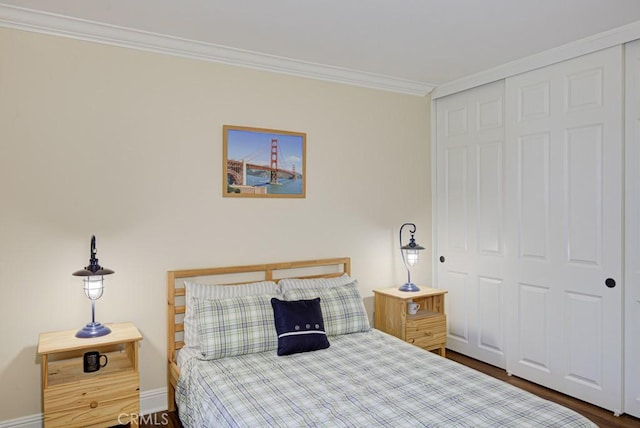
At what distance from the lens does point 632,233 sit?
9.53ft

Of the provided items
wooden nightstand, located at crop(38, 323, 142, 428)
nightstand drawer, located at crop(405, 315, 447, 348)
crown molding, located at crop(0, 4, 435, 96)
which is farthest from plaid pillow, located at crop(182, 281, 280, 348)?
crown molding, located at crop(0, 4, 435, 96)

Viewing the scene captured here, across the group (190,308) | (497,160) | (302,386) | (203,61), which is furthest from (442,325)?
(203,61)

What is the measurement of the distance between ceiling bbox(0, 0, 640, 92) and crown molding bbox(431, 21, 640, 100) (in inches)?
2.3

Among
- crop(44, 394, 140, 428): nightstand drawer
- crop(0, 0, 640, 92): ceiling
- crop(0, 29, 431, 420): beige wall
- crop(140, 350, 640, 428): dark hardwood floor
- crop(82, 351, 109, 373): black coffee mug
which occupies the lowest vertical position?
crop(140, 350, 640, 428): dark hardwood floor

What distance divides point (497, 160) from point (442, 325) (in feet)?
4.89

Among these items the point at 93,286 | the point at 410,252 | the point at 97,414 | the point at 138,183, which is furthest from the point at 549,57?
the point at 97,414

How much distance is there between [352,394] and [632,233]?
2130 millimetres

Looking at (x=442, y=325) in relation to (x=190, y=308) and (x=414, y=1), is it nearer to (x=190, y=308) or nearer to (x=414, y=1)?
(x=190, y=308)

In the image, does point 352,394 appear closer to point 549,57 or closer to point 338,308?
point 338,308

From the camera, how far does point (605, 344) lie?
3035 mm

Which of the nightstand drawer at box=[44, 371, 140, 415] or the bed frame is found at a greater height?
the bed frame

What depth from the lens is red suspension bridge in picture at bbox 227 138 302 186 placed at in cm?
335

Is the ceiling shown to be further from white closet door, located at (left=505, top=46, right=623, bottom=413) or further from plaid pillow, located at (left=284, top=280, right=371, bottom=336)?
plaid pillow, located at (left=284, top=280, right=371, bottom=336)

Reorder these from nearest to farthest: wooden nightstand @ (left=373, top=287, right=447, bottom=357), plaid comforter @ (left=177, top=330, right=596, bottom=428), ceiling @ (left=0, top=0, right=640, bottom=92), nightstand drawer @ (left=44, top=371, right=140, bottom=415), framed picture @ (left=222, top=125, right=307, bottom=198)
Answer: plaid comforter @ (left=177, top=330, right=596, bottom=428), nightstand drawer @ (left=44, top=371, right=140, bottom=415), ceiling @ (left=0, top=0, right=640, bottom=92), framed picture @ (left=222, top=125, right=307, bottom=198), wooden nightstand @ (left=373, top=287, right=447, bottom=357)
